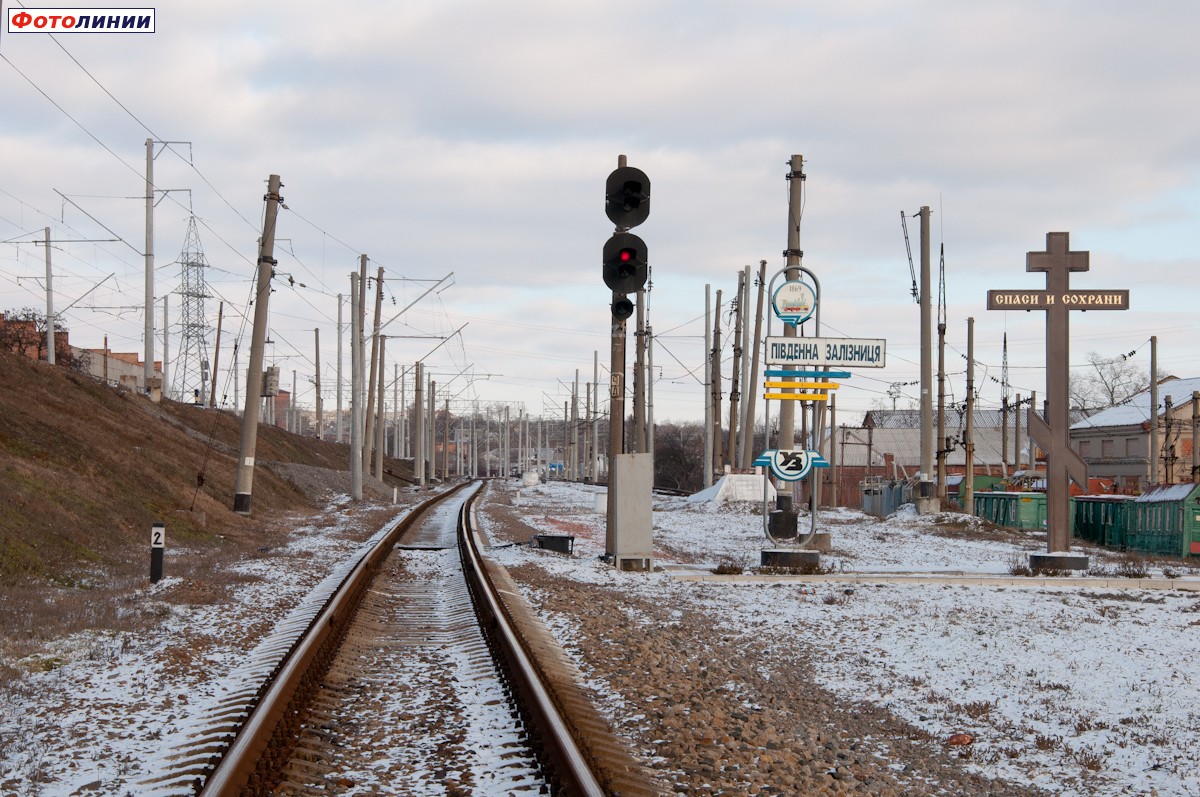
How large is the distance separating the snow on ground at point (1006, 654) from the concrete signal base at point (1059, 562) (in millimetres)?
974

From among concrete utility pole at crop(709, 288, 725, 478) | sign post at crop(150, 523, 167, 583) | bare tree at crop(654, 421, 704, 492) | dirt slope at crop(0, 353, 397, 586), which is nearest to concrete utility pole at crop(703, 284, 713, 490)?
concrete utility pole at crop(709, 288, 725, 478)

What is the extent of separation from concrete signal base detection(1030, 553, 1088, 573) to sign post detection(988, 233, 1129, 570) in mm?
512

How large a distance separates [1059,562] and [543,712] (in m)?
14.2

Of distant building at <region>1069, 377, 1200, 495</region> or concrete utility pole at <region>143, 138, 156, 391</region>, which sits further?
distant building at <region>1069, 377, 1200, 495</region>

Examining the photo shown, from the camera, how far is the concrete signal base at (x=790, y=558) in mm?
18125

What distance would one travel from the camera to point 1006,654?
10781 mm

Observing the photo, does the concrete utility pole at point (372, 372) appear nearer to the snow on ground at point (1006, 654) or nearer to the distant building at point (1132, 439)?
the snow on ground at point (1006, 654)

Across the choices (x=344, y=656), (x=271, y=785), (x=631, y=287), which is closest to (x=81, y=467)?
(x=631, y=287)

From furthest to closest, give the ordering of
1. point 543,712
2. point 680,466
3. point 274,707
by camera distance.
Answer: point 680,466, point 274,707, point 543,712

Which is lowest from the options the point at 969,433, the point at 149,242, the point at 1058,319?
the point at 969,433

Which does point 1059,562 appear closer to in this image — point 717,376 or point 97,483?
point 97,483

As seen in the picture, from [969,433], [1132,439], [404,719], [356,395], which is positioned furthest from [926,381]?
[1132,439]

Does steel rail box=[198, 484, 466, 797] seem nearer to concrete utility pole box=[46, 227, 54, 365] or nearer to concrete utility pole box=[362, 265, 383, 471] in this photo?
concrete utility pole box=[46, 227, 54, 365]

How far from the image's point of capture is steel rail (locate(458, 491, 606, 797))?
5.38 meters
